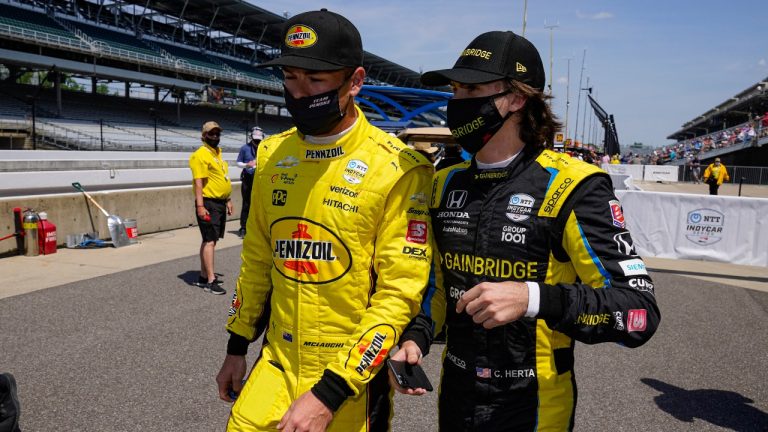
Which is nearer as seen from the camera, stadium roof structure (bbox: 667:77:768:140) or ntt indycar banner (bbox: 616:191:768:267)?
ntt indycar banner (bbox: 616:191:768:267)

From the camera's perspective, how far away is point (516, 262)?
1885 mm

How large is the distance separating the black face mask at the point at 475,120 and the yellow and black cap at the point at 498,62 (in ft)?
0.28

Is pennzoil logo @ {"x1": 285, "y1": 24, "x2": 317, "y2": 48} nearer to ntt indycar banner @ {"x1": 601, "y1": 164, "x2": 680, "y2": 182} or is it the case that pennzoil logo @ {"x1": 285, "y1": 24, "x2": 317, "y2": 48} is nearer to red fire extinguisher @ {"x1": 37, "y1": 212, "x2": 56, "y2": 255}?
red fire extinguisher @ {"x1": 37, "y1": 212, "x2": 56, "y2": 255}

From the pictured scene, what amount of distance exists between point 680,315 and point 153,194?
947 centimetres

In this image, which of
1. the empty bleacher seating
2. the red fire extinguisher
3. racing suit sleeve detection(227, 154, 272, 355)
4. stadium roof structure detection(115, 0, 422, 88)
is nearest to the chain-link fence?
stadium roof structure detection(115, 0, 422, 88)

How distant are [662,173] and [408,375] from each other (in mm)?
44359

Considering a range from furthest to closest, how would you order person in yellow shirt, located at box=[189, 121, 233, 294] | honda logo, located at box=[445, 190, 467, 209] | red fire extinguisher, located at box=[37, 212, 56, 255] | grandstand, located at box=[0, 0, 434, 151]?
grandstand, located at box=[0, 0, 434, 151] < red fire extinguisher, located at box=[37, 212, 56, 255] < person in yellow shirt, located at box=[189, 121, 233, 294] < honda logo, located at box=[445, 190, 467, 209]

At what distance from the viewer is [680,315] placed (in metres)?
6.71

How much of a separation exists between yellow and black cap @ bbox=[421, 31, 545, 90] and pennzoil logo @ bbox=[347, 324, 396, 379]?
90 centimetres

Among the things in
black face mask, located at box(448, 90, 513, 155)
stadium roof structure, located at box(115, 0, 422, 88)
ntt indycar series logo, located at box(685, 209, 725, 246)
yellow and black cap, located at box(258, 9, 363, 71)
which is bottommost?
ntt indycar series logo, located at box(685, 209, 725, 246)

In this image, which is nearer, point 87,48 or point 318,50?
point 318,50

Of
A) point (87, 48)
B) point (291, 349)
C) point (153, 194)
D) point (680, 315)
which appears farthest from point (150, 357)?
point (87, 48)

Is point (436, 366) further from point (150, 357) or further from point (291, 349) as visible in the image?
point (291, 349)

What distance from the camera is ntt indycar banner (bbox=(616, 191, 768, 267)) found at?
9195 mm
